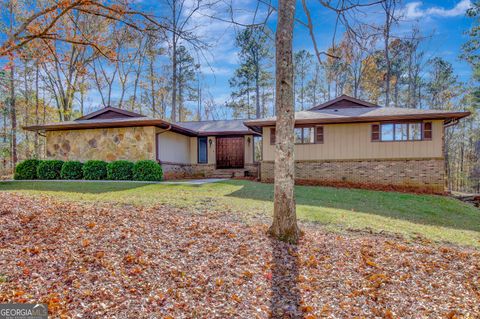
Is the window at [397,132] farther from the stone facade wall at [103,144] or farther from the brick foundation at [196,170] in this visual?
the stone facade wall at [103,144]

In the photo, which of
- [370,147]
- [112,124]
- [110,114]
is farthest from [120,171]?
[370,147]

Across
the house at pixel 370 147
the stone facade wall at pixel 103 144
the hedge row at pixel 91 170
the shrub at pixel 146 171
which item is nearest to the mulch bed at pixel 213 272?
the shrub at pixel 146 171

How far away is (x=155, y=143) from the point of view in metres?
12.2

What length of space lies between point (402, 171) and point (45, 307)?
12.6m

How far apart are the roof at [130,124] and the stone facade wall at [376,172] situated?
4039mm

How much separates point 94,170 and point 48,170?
89.2 inches

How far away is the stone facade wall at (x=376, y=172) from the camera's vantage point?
1145 cm

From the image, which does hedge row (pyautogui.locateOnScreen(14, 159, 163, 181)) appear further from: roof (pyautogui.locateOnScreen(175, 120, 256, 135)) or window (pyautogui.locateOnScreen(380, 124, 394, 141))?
window (pyautogui.locateOnScreen(380, 124, 394, 141))

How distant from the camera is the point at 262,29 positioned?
561 cm

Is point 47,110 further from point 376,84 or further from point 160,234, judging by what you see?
point 376,84

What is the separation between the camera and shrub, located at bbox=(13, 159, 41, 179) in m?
12.1

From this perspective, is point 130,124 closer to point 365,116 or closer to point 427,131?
point 365,116

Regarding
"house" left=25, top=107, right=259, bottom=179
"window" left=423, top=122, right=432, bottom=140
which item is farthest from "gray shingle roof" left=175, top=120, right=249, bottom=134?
"window" left=423, top=122, right=432, bottom=140

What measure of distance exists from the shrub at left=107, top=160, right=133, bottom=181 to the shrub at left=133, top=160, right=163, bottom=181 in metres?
0.31
